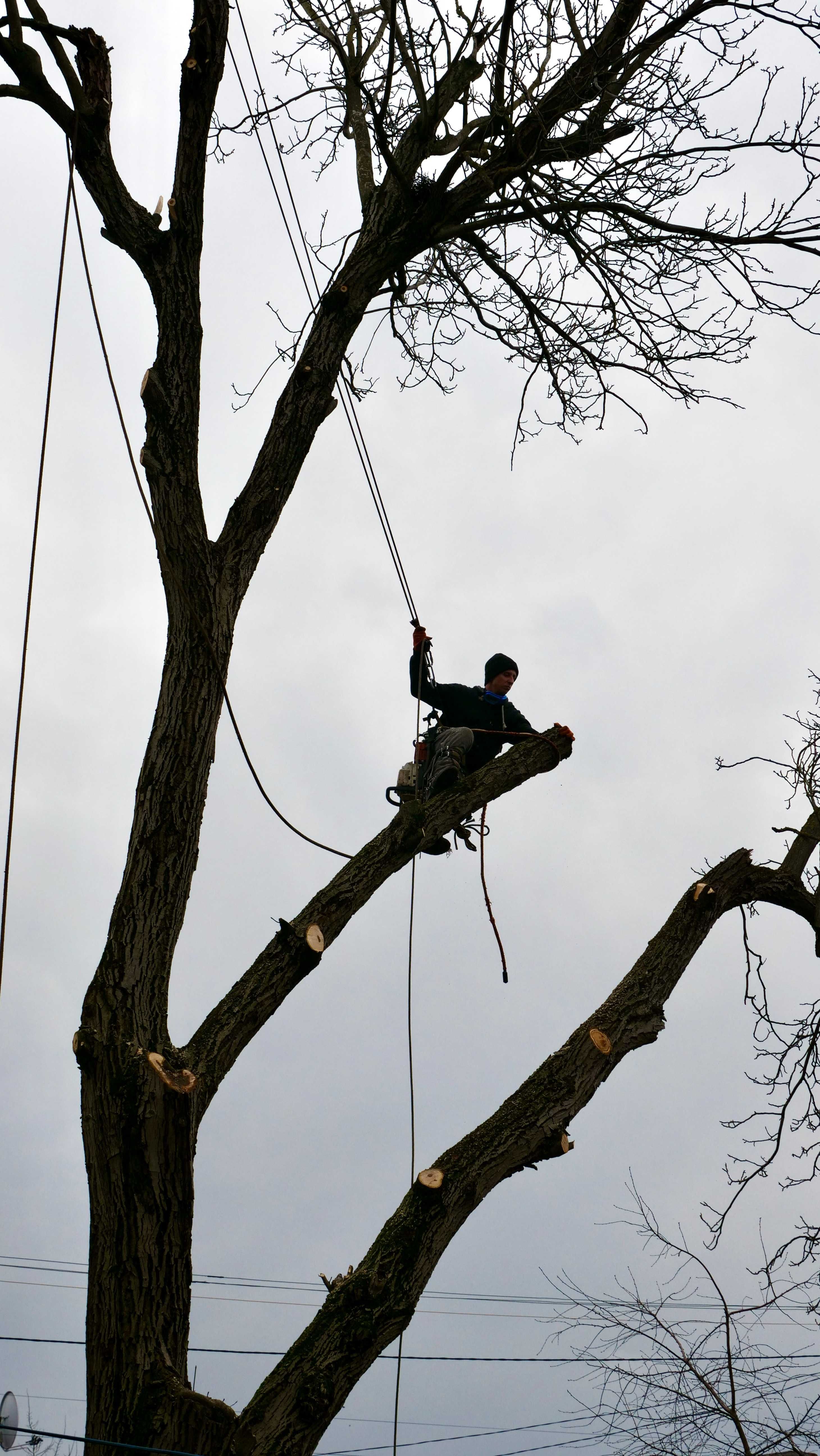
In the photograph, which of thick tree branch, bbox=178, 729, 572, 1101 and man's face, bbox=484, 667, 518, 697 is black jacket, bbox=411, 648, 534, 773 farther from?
thick tree branch, bbox=178, 729, 572, 1101

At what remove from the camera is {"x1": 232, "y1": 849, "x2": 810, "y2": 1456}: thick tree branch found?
311cm

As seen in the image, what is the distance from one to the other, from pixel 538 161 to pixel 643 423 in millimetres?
1470

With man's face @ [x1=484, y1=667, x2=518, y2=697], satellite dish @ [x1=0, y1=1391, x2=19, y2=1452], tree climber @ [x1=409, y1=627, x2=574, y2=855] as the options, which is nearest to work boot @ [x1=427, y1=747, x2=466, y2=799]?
tree climber @ [x1=409, y1=627, x2=574, y2=855]

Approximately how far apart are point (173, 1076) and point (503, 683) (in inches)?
128

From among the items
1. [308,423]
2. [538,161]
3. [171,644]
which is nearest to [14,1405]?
[171,644]

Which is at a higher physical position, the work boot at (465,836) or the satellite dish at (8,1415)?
the work boot at (465,836)

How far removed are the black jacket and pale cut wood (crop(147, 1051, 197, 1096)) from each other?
2.75 meters

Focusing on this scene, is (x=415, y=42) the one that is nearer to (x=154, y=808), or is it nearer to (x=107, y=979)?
(x=154, y=808)

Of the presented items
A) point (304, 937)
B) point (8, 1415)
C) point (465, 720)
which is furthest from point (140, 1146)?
point (8, 1415)

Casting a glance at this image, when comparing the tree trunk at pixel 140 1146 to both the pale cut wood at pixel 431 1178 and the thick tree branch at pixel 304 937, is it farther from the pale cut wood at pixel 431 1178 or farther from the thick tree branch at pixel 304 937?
the pale cut wood at pixel 431 1178

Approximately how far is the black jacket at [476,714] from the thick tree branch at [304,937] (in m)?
1.08

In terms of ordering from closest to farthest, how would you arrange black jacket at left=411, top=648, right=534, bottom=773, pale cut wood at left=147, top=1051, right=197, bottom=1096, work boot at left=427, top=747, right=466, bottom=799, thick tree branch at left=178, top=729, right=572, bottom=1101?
pale cut wood at left=147, top=1051, right=197, bottom=1096 < thick tree branch at left=178, top=729, right=572, bottom=1101 < work boot at left=427, top=747, right=466, bottom=799 < black jacket at left=411, top=648, right=534, bottom=773

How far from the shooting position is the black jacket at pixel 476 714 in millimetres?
5855

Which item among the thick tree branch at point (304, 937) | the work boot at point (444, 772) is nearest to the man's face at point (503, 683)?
the work boot at point (444, 772)
